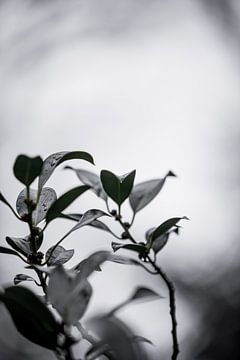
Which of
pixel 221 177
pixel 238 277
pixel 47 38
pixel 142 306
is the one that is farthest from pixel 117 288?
pixel 47 38

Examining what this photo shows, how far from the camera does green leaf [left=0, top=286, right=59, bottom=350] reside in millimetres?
504

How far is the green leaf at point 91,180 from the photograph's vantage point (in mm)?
661

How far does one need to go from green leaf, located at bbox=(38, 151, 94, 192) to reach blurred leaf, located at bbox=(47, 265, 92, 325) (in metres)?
0.17

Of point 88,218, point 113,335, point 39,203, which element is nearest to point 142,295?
point 113,335

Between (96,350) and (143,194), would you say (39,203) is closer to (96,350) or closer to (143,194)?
(143,194)

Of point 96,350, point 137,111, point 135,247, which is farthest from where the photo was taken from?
point 137,111

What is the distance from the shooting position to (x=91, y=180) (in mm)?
674

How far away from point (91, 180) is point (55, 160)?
4cm

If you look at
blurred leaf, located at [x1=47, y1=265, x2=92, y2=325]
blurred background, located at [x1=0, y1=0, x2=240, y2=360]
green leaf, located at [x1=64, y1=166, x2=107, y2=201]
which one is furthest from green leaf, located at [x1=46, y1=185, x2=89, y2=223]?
blurred background, located at [x1=0, y1=0, x2=240, y2=360]

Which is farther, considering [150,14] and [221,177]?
[150,14]

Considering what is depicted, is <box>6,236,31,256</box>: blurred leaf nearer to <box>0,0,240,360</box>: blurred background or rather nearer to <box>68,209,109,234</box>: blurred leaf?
<box>68,209,109,234</box>: blurred leaf

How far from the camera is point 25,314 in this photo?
52 centimetres

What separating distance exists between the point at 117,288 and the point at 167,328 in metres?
0.23

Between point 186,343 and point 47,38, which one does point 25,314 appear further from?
point 47,38
